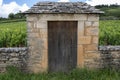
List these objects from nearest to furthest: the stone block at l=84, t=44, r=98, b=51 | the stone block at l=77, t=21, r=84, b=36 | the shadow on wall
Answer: the stone block at l=77, t=21, r=84, b=36, the stone block at l=84, t=44, r=98, b=51, the shadow on wall

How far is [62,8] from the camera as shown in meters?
9.42

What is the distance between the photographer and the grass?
8.86 metres

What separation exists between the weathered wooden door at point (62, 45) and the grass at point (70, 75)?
39 centimetres

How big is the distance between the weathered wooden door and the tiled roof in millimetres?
422

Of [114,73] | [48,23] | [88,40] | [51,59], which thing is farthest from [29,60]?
[114,73]

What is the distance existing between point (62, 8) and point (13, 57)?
2397 millimetres

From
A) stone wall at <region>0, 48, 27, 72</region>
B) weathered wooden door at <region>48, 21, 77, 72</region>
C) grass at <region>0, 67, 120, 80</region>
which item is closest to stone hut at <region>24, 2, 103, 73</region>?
weathered wooden door at <region>48, 21, 77, 72</region>

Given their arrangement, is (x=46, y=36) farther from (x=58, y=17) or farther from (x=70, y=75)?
(x=70, y=75)

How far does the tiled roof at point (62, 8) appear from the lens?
30.4 feet

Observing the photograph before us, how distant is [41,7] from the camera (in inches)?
372

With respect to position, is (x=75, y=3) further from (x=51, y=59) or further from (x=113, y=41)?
(x=113, y=41)

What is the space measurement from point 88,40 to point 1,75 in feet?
10.5

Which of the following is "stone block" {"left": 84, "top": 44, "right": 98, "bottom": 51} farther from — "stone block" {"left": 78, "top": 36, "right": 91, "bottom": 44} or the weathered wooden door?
the weathered wooden door

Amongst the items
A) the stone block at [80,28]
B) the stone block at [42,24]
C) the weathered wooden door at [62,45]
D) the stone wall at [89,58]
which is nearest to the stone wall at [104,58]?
the stone wall at [89,58]
